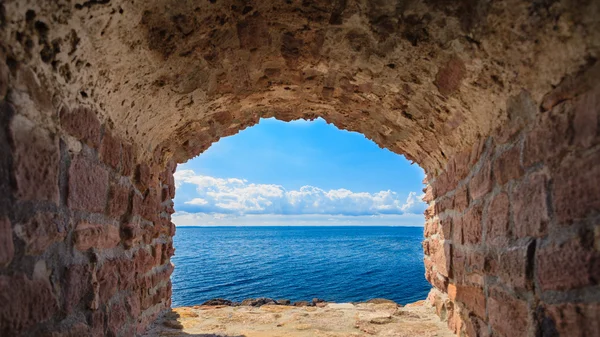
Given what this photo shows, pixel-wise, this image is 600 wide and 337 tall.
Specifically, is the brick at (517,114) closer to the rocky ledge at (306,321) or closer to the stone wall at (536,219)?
the stone wall at (536,219)

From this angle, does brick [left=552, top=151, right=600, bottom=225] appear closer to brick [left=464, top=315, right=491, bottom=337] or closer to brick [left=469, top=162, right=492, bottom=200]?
brick [left=469, top=162, right=492, bottom=200]

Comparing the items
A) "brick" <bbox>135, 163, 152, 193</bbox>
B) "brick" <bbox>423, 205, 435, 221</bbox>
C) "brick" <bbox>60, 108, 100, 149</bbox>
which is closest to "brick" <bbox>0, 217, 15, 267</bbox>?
"brick" <bbox>60, 108, 100, 149</bbox>

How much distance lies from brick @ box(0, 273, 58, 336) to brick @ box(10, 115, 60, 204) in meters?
0.29

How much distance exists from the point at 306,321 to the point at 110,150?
2200 mm

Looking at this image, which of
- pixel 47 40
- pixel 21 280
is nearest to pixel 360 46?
pixel 47 40

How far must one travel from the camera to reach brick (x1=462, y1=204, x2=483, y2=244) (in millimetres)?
2416

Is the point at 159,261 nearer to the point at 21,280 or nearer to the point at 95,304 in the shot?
the point at 95,304

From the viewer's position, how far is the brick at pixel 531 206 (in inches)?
66.2

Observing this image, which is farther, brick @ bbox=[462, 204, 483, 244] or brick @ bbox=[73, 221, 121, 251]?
brick @ bbox=[462, 204, 483, 244]

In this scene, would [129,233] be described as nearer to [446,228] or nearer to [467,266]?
[467,266]

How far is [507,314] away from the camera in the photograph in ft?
6.57

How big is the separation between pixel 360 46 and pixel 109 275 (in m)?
1.83

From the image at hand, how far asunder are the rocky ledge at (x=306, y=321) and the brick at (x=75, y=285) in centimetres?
130

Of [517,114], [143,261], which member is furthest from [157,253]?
[517,114]
